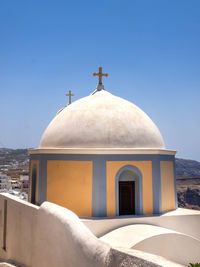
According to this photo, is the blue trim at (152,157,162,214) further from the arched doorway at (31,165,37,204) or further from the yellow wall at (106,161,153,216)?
the arched doorway at (31,165,37,204)

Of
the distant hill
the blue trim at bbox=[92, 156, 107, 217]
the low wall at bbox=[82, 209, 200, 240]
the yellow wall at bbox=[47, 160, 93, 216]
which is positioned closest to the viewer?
the low wall at bbox=[82, 209, 200, 240]

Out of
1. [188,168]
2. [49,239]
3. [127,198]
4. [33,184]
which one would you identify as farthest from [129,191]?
[188,168]

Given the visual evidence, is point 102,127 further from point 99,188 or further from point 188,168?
point 188,168

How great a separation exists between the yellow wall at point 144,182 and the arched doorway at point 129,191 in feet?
0.54

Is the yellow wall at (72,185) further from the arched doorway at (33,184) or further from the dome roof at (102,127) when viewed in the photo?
the arched doorway at (33,184)

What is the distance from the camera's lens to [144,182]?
28.1 ft

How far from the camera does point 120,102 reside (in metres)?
9.89

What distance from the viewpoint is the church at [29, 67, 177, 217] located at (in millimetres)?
8172

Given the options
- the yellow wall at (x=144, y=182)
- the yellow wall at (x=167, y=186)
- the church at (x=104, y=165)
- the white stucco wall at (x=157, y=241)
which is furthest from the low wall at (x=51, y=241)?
the yellow wall at (x=167, y=186)

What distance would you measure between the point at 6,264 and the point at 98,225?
103 inches

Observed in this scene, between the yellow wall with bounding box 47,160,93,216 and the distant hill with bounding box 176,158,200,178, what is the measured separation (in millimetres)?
75829

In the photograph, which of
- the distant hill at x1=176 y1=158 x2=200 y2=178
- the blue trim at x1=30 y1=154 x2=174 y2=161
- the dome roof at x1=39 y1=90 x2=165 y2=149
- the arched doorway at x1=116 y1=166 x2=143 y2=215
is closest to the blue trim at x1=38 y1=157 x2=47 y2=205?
the blue trim at x1=30 y1=154 x2=174 y2=161

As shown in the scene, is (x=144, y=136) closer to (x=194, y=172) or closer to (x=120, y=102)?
(x=120, y=102)

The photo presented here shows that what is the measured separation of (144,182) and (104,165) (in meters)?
1.45
